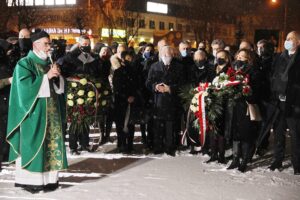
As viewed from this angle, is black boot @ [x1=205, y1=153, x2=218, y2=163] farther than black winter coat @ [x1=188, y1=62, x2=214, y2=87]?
No

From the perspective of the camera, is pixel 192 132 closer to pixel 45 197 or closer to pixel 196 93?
pixel 196 93

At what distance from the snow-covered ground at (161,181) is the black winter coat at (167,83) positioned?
0.97 m

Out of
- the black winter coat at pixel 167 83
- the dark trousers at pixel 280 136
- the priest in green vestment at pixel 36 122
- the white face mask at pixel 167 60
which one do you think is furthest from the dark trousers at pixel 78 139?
the dark trousers at pixel 280 136

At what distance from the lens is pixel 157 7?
80.9 metres

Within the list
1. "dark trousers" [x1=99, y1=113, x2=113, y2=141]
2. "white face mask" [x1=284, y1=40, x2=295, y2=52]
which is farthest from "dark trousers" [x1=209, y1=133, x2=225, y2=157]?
"dark trousers" [x1=99, y1=113, x2=113, y2=141]

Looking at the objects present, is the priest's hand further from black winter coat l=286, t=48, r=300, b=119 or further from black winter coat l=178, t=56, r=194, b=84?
black winter coat l=286, t=48, r=300, b=119

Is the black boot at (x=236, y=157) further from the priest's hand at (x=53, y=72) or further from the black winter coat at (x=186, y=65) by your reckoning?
the priest's hand at (x=53, y=72)

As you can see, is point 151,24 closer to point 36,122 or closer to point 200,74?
point 200,74

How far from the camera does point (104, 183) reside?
29.4 ft

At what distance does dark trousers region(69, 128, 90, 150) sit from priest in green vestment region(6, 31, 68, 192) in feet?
10.3

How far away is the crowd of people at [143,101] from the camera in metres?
8.25

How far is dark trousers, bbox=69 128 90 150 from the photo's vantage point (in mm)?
11625

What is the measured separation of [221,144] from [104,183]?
2900mm

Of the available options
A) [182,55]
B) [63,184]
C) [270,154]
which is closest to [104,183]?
[63,184]
